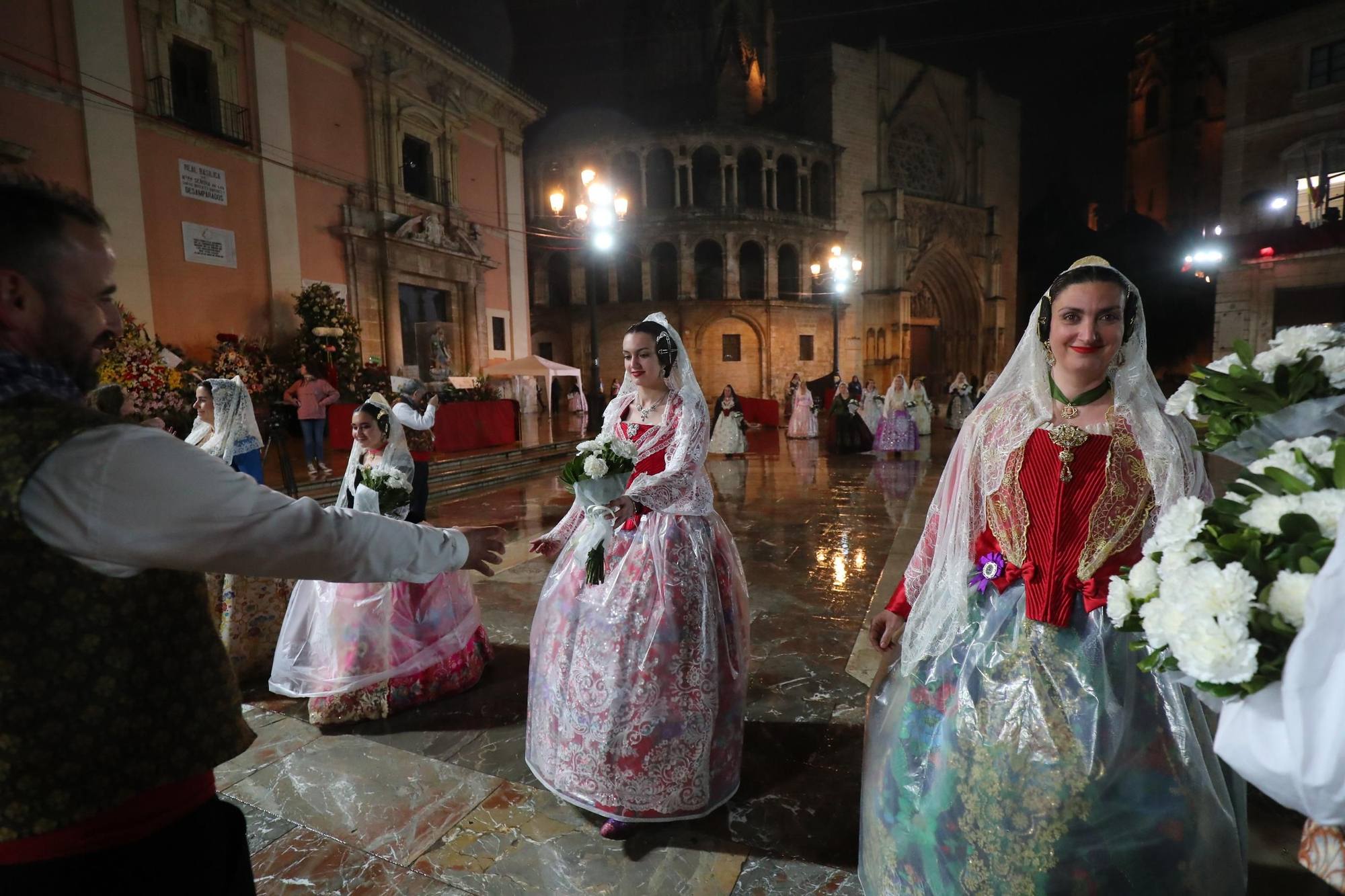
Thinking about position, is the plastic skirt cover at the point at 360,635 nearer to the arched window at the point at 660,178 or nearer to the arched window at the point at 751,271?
the arched window at the point at 751,271

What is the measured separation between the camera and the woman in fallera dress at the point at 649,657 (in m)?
2.70

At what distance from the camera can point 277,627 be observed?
Result: 434 centimetres

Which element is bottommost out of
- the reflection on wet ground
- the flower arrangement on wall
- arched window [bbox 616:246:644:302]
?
the reflection on wet ground

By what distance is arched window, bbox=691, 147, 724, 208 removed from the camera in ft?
101

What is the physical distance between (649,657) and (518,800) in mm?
897

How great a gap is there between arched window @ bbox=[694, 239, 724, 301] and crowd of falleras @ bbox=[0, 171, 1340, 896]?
2807 cm

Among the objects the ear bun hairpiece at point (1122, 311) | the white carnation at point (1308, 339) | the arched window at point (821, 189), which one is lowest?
the white carnation at point (1308, 339)

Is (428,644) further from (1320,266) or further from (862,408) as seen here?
(1320,266)

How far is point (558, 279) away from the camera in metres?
31.8

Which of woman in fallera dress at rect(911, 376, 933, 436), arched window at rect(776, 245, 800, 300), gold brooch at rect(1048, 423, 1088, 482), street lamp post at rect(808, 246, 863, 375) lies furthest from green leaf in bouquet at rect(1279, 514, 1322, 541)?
arched window at rect(776, 245, 800, 300)

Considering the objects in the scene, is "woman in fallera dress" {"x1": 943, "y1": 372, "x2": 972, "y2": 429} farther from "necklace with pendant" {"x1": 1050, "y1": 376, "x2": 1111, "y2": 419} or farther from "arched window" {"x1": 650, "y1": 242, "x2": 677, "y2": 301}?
"necklace with pendant" {"x1": 1050, "y1": 376, "x2": 1111, "y2": 419}

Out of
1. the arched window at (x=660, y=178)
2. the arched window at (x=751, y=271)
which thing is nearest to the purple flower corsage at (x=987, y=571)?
the arched window at (x=751, y=271)

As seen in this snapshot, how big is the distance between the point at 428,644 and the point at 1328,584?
379 cm

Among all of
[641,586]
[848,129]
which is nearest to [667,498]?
[641,586]
